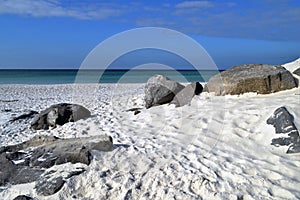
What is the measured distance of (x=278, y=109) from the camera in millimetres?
6730

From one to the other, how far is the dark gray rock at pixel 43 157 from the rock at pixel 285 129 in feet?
10.1

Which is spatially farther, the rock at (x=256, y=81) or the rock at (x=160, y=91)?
the rock at (x=160, y=91)

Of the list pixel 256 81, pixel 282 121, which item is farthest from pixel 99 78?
pixel 282 121

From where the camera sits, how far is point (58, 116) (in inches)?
360

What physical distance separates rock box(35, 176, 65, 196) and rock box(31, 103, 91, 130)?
3797 millimetres

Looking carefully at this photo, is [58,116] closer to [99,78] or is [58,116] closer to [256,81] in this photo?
[256,81]

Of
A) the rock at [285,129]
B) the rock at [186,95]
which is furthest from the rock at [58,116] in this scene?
the rock at [285,129]

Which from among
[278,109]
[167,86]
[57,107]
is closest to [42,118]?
[57,107]

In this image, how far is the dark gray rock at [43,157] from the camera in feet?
18.6

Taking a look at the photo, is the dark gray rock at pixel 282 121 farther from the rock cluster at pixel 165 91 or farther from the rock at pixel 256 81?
the rock cluster at pixel 165 91

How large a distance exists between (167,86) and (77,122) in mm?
2791

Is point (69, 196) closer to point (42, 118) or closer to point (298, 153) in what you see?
point (298, 153)

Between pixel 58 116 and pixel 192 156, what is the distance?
4.60 metres

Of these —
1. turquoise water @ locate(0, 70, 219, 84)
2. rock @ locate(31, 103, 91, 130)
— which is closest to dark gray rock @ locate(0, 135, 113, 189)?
rock @ locate(31, 103, 91, 130)
